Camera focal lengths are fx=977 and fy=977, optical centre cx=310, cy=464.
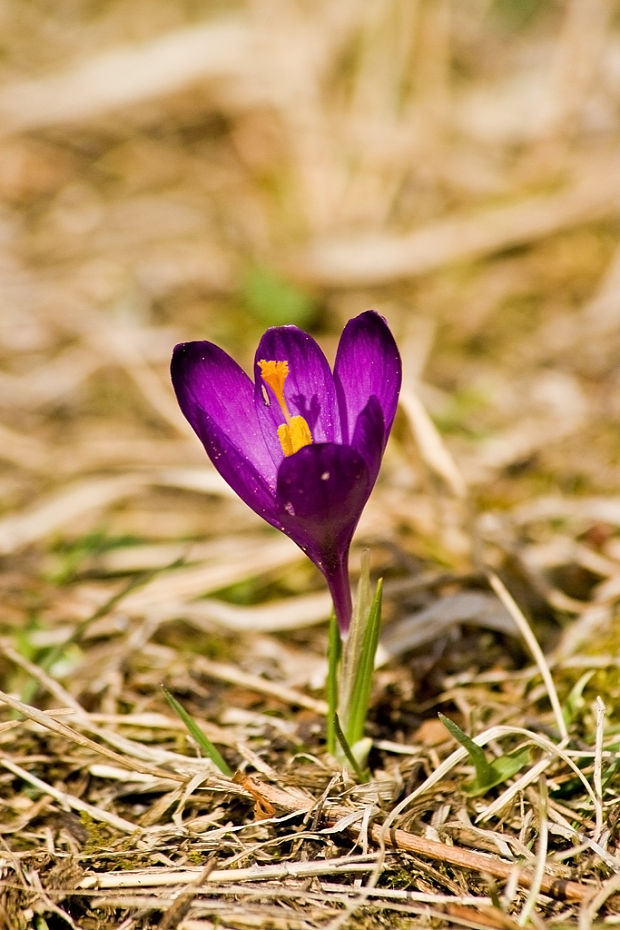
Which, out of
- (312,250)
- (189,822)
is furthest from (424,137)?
(189,822)

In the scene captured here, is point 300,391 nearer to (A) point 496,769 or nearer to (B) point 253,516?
(A) point 496,769

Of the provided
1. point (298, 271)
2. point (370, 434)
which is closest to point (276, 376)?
point (370, 434)

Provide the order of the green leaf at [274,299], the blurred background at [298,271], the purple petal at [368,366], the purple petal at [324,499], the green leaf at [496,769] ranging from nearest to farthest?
the purple petal at [324,499] → the purple petal at [368,366] → the green leaf at [496,769] → the blurred background at [298,271] → the green leaf at [274,299]

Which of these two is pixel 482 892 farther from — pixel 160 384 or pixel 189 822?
pixel 160 384

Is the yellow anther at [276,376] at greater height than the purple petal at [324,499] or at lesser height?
greater

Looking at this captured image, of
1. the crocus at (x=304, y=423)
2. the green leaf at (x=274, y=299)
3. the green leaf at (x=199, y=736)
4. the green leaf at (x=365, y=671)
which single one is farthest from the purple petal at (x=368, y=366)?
the green leaf at (x=274, y=299)

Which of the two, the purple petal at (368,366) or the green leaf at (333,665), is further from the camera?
the green leaf at (333,665)

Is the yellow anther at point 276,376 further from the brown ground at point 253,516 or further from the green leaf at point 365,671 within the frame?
the brown ground at point 253,516
